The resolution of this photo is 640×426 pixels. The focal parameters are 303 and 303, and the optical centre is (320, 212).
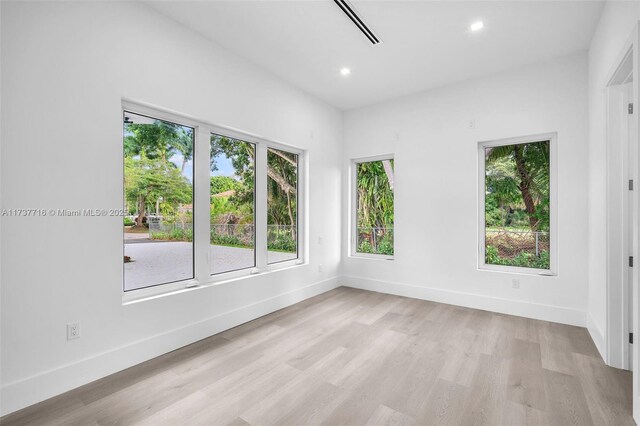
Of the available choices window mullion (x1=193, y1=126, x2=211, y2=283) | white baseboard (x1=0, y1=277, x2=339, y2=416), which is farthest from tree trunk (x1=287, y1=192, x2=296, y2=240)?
window mullion (x1=193, y1=126, x2=211, y2=283)

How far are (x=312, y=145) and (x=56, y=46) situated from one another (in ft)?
10.0

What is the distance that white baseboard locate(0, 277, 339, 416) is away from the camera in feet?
6.47

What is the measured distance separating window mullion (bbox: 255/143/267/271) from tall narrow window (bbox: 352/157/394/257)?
1899mm

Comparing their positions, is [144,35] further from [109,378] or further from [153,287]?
[109,378]

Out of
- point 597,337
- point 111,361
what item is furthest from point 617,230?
point 111,361

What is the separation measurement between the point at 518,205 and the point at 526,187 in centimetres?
24

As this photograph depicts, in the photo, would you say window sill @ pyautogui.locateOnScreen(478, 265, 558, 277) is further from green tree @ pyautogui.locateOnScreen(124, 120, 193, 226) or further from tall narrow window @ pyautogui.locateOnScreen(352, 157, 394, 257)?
green tree @ pyautogui.locateOnScreen(124, 120, 193, 226)

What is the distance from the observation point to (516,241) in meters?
3.91

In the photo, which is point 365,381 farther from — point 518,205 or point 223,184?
point 518,205

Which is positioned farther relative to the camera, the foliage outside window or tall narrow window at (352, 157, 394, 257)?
tall narrow window at (352, 157, 394, 257)

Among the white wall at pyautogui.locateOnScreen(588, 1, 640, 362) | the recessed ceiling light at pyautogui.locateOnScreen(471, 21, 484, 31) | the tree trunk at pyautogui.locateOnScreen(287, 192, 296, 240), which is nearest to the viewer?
the white wall at pyautogui.locateOnScreen(588, 1, 640, 362)

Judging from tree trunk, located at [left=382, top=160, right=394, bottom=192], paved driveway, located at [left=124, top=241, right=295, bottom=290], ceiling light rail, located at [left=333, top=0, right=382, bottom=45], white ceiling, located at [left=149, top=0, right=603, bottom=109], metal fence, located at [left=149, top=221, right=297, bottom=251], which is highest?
white ceiling, located at [left=149, top=0, right=603, bottom=109]

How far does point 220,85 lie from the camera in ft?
10.7

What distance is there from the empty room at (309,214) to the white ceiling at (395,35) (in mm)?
27
